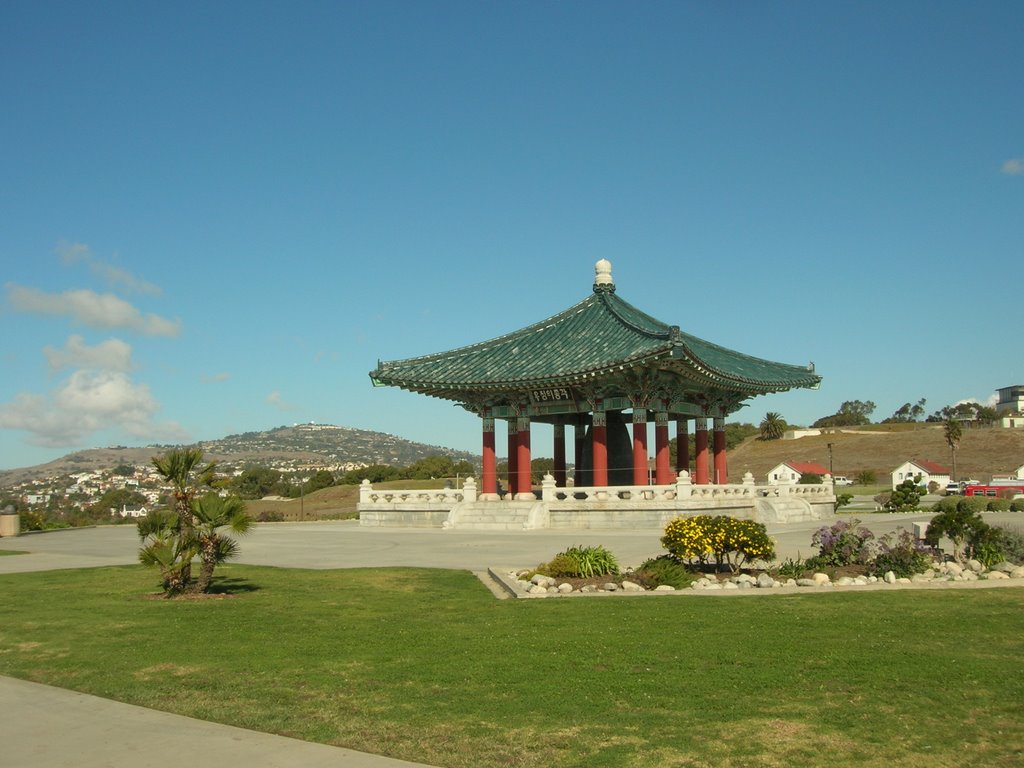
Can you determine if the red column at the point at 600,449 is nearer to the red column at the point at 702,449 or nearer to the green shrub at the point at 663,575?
the red column at the point at 702,449

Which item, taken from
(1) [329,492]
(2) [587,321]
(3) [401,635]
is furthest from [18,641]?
(1) [329,492]

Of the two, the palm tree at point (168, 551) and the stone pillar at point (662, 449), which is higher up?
the stone pillar at point (662, 449)

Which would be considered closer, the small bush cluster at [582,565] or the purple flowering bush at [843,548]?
the small bush cluster at [582,565]

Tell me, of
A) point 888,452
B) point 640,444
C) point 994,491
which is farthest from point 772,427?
point 640,444

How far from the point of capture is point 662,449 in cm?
3975

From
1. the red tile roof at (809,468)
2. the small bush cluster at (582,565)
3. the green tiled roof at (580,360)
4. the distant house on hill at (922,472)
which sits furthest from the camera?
the red tile roof at (809,468)

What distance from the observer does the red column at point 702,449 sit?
44.6 meters

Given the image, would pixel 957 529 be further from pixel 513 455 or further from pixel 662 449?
pixel 513 455

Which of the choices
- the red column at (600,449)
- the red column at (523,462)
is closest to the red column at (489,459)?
the red column at (523,462)

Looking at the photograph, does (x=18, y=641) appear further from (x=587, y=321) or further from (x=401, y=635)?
(x=587, y=321)

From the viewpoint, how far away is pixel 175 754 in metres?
7.35

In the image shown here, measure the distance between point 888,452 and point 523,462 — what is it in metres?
96.7

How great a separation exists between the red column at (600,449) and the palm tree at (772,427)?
110 m

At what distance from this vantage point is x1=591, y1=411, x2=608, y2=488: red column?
3859 centimetres
